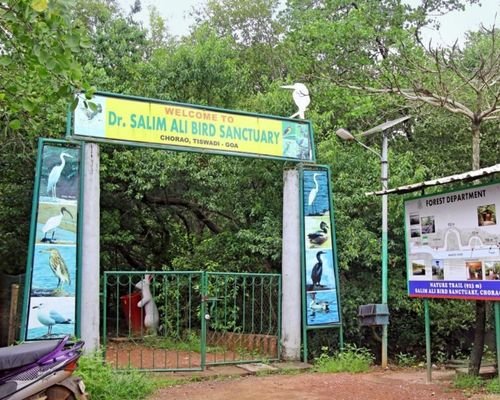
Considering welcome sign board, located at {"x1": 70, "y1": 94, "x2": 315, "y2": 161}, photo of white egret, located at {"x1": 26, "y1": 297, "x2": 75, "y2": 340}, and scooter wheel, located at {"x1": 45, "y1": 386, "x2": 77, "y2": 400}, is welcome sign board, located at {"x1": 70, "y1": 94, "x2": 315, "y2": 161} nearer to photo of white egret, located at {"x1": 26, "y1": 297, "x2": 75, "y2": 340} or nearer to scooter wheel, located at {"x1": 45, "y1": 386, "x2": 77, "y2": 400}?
photo of white egret, located at {"x1": 26, "y1": 297, "x2": 75, "y2": 340}

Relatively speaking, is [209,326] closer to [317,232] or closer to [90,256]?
[317,232]

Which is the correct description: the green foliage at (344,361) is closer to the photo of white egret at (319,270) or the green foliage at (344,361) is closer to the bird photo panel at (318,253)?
the bird photo panel at (318,253)

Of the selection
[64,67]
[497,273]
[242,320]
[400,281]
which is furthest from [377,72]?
[64,67]

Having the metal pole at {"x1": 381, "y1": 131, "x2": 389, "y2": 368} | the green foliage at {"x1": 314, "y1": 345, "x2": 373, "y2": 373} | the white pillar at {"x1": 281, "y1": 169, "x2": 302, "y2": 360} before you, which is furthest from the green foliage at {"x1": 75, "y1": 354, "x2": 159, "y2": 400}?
the metal pole at {"x1": 381, "y1": 131, "x2": 389, "y2": 368}

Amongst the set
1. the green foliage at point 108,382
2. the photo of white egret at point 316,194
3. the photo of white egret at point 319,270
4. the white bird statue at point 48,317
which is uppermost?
the photo of white egret at point 316,194

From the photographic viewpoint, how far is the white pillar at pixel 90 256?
7.73 m

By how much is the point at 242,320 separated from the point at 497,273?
557 centimetres

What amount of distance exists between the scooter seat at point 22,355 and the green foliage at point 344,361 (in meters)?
4.68

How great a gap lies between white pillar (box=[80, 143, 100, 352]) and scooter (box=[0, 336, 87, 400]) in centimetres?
230

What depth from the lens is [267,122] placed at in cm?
950

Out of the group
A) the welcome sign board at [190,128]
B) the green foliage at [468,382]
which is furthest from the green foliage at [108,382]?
the green foliage at [468,382]

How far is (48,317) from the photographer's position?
24.1 ft

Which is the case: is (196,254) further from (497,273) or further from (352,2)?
(352,2)

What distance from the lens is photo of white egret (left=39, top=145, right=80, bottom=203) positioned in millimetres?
7711
